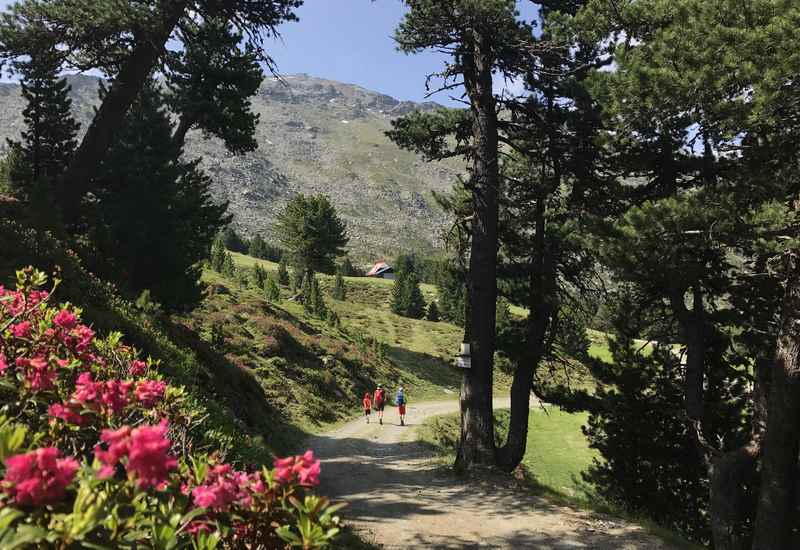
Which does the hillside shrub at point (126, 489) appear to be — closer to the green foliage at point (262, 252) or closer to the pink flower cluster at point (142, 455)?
the pink flower cluster at point (142, 455)

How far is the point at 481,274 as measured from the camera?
10.2 metres

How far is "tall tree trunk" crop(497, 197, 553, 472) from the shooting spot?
11133mm

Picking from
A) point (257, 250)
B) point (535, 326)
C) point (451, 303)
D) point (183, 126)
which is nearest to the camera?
point (535, 326)

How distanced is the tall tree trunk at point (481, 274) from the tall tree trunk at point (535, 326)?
1.39m

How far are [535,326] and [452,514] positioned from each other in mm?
5424

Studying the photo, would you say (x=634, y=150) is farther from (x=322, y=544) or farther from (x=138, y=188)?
(x=138, y=188)

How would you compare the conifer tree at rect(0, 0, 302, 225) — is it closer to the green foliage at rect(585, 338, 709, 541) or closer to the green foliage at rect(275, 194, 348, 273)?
the green foliage at rect(585, 338, 709, 541)

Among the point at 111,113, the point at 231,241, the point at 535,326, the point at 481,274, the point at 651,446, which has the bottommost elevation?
the point at 651,446

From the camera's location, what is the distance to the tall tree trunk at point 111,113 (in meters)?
13.1

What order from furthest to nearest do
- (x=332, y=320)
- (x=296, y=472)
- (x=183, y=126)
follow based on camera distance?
(x=332, y=320) < (x=183, y=126) < (x=296, y=472)

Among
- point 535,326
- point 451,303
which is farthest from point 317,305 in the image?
point 535,326

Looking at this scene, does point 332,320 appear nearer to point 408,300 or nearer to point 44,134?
point 44,134

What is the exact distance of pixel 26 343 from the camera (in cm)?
386

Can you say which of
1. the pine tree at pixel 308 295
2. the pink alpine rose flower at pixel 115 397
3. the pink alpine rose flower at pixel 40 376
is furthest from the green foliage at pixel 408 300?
the pink alpine rose flower at pixel 115 397
